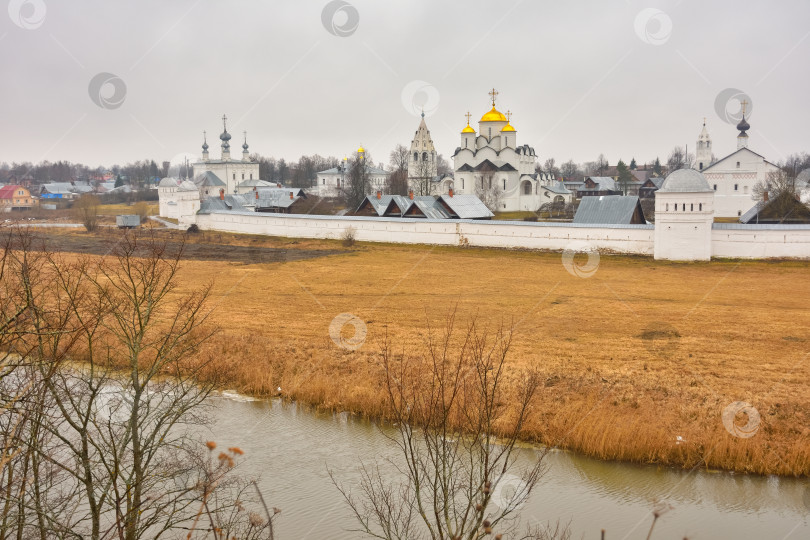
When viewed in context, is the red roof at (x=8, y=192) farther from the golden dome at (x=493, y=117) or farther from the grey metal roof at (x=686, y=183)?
the grey metal roof at (x=686, y=183)

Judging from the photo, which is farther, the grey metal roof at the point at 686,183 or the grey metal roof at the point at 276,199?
the grey metal roof at the point at 276,199

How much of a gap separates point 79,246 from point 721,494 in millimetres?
31851

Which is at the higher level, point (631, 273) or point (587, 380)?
point (631, 273)

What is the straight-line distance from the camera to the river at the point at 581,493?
8.08 metres

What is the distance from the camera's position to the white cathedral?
139ft

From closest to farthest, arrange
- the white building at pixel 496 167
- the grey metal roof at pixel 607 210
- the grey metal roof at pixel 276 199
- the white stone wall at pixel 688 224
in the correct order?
the white stone wall at pixel 688 224 < the grey metal roof at pixel 607 210 < the grey metal roof at pixel 276 199 < the white building at pixel 496 167

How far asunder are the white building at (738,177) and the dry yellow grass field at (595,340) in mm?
20557

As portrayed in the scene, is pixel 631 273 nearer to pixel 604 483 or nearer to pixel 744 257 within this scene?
pixel 744 257

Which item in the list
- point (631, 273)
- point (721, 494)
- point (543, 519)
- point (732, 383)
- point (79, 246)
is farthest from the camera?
point (79, 246)

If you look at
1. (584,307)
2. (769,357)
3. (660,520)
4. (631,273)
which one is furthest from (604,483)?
(631,273)

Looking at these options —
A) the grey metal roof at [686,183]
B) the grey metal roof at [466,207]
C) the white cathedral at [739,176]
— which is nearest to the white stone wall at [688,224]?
the grey metal roof at [686,183]

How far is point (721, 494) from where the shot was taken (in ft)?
29.0

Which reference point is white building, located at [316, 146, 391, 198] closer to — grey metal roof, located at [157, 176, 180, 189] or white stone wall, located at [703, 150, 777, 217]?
grey metal roof, located at [157, 176, 180, 189]

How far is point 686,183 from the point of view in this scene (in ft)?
83.6
